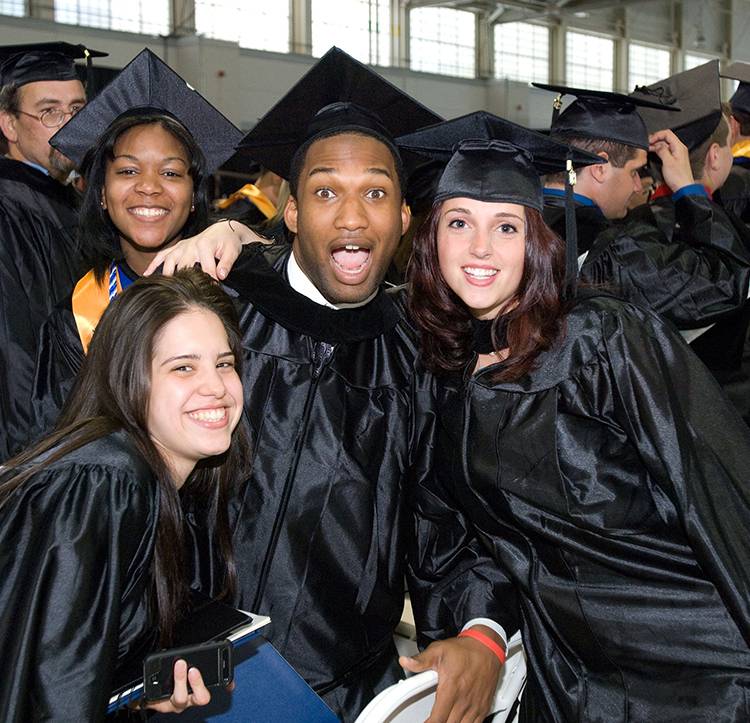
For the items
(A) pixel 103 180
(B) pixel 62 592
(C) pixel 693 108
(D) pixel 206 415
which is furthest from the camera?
(C) pixel 693 108

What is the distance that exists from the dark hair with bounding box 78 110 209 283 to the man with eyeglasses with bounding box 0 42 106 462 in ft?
1.55

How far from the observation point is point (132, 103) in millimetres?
2842

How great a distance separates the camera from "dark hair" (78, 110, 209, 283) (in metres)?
2.78

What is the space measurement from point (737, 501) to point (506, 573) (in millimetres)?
559

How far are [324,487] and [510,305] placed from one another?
56cm

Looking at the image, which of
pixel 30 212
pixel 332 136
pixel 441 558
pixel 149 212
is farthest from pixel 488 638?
pixel 30 212

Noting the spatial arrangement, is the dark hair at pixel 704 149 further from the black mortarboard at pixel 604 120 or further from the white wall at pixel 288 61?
the white wall at pixel 288 61

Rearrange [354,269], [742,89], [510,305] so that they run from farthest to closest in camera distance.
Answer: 1. [742,89]
2. [354,269]
3. [510,305]

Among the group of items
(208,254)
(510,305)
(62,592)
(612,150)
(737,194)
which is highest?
(612,150)

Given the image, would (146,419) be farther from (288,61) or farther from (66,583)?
(288,61)

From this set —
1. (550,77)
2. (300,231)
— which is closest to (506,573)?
(300,231)

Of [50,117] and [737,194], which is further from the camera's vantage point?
[737,194]

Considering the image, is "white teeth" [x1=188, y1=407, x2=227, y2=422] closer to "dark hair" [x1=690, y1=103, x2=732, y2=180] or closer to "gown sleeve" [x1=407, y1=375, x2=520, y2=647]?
"gown sleeve" [x1=407, y1=375, x2=520, y2=647]

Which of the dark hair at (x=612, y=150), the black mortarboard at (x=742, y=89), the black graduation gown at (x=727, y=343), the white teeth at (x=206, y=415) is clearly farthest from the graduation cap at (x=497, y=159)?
the black mortarboard at (x=742, y=89)
